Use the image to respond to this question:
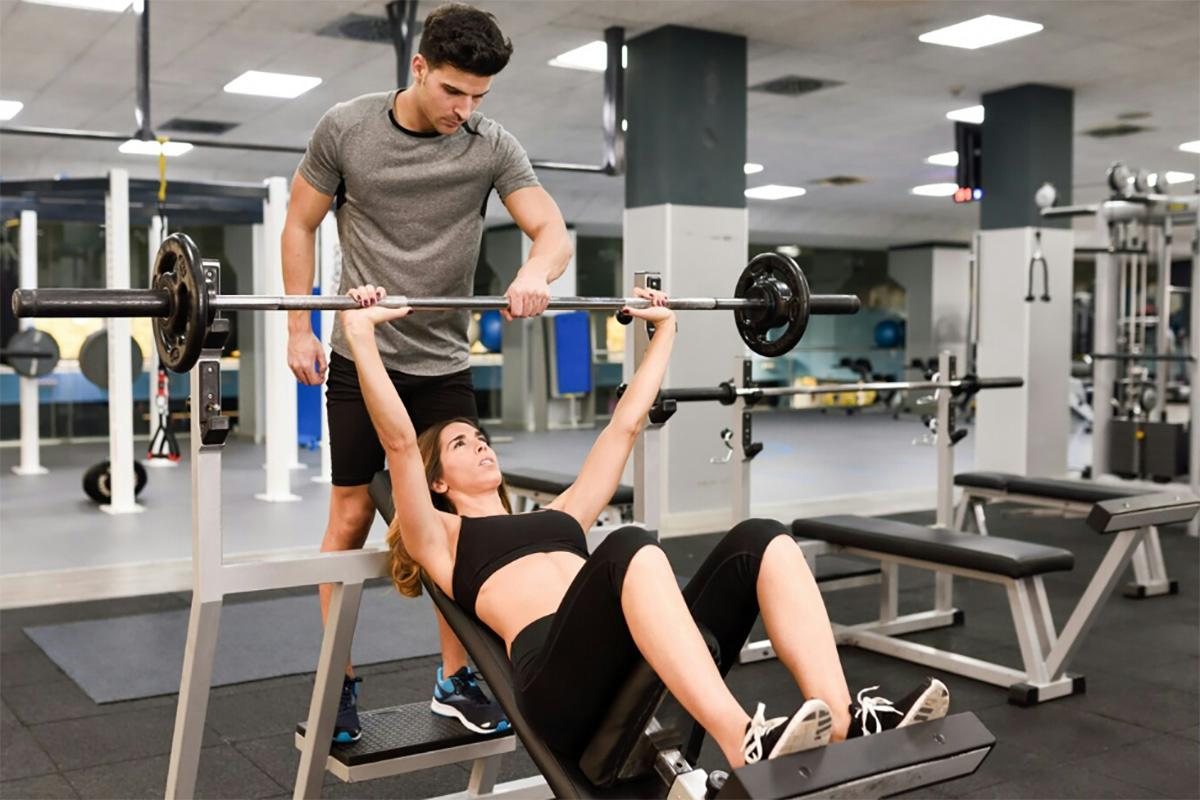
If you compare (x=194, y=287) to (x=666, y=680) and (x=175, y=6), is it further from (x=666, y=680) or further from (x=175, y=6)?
(x=175, y=6)

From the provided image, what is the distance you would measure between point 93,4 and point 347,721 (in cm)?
417

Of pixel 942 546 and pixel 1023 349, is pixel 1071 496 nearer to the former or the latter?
pixel 942 546

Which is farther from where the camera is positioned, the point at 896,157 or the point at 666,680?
the point at 896,157

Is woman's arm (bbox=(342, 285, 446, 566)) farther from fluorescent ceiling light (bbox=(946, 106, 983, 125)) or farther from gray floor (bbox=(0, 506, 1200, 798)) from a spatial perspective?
fluorescent ceiling light (bbox=(946, 106, 983, 125))

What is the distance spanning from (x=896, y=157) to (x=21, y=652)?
768 centimetres

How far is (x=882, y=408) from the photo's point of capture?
14.3 metres

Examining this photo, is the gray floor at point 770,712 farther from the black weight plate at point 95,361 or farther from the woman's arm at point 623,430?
the black weight plate at point 95,361

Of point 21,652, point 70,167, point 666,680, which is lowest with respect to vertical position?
point 21,652

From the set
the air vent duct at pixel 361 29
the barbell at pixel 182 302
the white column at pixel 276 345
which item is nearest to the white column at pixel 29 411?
the white column at pixel 276 345

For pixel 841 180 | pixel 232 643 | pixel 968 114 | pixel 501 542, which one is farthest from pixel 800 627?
pixel 841 180

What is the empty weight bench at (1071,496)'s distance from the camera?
4.20 m

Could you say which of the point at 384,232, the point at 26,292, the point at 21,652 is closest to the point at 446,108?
the point at 384,232

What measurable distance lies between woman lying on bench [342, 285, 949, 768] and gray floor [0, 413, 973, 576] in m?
2.97

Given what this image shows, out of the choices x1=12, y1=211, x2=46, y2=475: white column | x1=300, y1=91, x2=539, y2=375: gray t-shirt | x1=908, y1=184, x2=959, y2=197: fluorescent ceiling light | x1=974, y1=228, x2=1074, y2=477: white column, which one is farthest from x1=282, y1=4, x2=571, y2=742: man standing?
x1=908, y1=184, x2=959, y2=197: fluorescent ceiling light
